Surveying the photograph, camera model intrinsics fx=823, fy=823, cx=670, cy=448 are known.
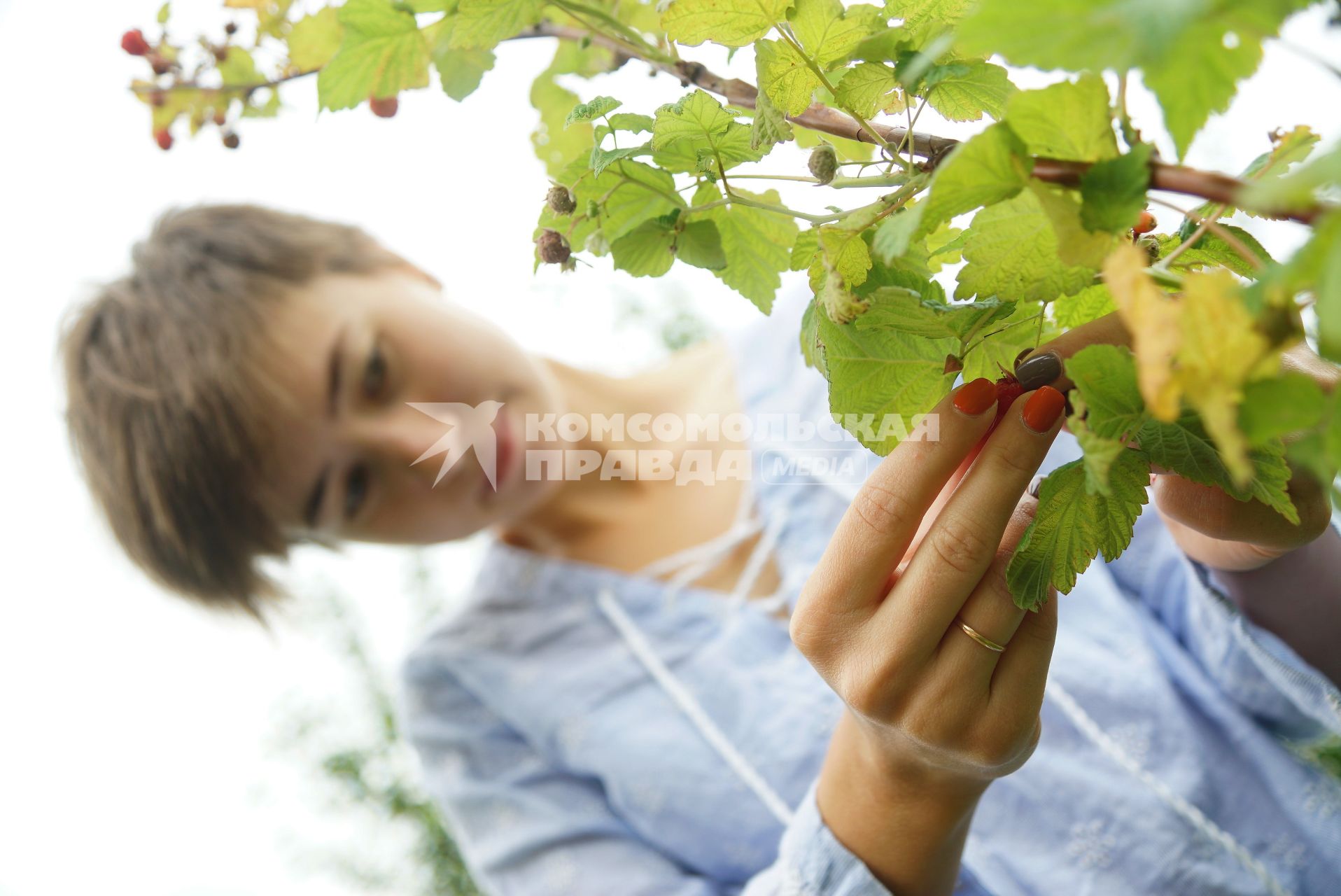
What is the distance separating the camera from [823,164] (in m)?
0.29

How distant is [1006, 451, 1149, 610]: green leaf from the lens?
27 centimetres

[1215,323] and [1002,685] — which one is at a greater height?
[1215,323]

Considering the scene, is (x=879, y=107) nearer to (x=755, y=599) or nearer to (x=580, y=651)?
(x=755, y=599)

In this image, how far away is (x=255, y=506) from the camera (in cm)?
110

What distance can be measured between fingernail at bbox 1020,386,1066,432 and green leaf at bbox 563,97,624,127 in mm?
192

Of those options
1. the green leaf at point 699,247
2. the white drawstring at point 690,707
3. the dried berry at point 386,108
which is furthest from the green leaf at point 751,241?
the white drawstring at point 690,707

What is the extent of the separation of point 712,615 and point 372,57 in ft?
2.83

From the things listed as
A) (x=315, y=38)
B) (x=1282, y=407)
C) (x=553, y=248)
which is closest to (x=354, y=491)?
(x=315, y=38)

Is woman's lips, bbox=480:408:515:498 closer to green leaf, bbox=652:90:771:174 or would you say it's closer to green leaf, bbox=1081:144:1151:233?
green leaf, bbox=652:90:771:174

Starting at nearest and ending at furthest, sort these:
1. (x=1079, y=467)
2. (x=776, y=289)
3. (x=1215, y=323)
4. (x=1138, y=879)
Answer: (x=1215, y=323) < (x=1079, y=467) < (x=776, y=289) < (x=1138, y=879)

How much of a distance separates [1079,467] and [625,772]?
0.88 metres

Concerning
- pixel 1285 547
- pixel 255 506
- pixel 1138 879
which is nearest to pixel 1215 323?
pixel 1285 547

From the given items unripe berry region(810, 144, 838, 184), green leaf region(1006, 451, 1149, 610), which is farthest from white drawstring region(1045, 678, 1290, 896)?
unripe berry region(810, 144, 838, 184)

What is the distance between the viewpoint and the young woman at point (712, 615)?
41 cm
